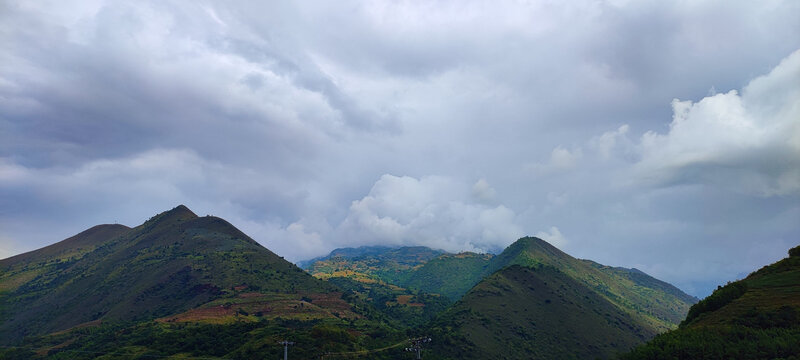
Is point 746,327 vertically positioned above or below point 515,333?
above

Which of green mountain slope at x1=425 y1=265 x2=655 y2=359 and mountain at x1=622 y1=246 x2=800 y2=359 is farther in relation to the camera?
green mountain slope at x1=425 y1=265 x2=655 y2=359

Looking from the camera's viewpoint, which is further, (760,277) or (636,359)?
(760,277)

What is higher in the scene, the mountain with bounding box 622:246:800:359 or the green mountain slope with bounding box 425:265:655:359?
the mountain with bounding box 622:246:800:359

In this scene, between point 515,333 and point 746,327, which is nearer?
point 746,327

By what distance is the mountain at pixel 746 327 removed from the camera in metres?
54.9

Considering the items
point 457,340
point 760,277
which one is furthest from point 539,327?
point 760,277

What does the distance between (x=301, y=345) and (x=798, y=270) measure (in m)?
121

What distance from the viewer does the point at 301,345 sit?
113312 mm

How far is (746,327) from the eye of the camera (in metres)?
61.8

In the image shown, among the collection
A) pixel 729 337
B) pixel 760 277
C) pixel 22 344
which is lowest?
pixel 22 344

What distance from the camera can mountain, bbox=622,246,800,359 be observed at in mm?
54875

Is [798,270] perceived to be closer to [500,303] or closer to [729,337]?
[729,337]

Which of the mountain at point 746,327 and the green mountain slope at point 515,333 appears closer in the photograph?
A: the mountain at point 746,327

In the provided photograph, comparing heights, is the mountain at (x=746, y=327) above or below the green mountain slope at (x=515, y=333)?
above
